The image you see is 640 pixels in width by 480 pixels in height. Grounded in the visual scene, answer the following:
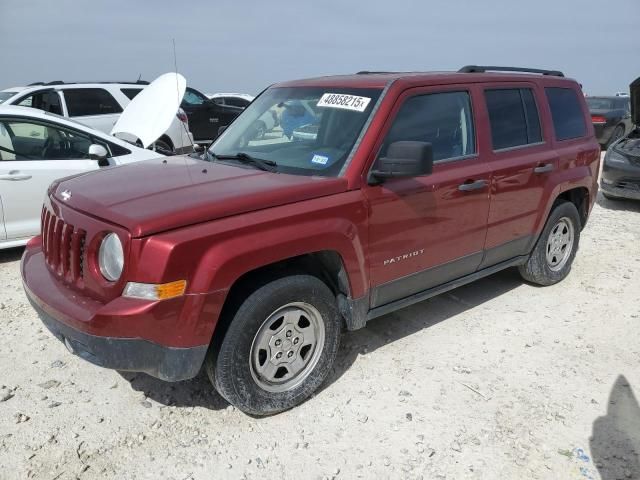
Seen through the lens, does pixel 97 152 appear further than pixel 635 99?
No

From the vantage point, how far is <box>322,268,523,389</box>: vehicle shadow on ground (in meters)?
3.84

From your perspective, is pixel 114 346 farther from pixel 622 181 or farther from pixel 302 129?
pixel 622 181

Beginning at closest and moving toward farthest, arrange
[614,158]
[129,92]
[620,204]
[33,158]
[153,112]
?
[33,158] → [153,112] → [614,158] → [620,204] → [129,92]

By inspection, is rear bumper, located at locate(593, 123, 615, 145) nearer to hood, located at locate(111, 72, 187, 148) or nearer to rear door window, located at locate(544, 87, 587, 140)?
rear door window, located at locate(544, 87, 587, 140)

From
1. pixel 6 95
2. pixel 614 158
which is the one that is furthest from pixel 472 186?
pixel 6 95

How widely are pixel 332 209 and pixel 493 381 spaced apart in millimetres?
1599

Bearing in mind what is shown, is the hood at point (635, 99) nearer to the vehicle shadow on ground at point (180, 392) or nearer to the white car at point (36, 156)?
the white car at point (36, 156)

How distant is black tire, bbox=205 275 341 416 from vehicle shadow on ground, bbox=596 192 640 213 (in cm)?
722

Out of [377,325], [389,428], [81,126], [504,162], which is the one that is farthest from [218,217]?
[81,126]

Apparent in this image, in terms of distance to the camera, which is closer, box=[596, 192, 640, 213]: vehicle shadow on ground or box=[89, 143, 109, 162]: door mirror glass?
box=[89, 143, 109, 162]: door mirror glass

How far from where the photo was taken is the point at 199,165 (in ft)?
11.5

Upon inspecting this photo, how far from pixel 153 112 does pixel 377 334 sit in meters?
4.15

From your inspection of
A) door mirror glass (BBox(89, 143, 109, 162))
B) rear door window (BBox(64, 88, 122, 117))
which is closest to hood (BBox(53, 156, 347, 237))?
door mirror glass (BBox(89, 143, 109, 162))

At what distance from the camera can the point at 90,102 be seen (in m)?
9.29
